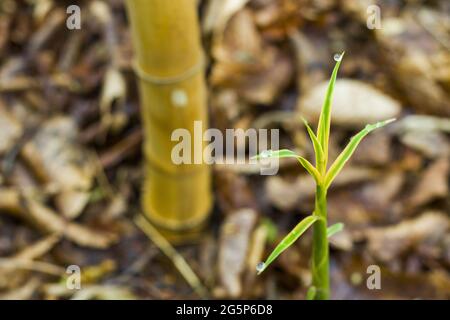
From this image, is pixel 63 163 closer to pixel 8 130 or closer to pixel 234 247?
pixel 8 130

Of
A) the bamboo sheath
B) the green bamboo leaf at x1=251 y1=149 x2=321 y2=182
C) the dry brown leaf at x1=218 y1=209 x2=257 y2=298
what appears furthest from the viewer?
the dry brown leaf at x1=218 y1=209 x2=257 y2=298

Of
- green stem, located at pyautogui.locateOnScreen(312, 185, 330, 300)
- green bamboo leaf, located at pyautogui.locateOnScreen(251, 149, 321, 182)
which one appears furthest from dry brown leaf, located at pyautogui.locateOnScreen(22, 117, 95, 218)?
green bamboo leaf, located at pyautogui.locateOnScreen(251, 149, 321, 182)

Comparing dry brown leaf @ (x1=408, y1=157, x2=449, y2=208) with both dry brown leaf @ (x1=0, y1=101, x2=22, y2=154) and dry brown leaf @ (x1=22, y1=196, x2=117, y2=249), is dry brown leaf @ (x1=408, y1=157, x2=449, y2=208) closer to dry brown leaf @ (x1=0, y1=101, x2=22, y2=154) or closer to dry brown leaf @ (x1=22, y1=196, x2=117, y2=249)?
dry brown leaf @ (x1=22, y1=196, x2=117, y2=249)

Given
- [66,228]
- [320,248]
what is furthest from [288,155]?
[66,228]

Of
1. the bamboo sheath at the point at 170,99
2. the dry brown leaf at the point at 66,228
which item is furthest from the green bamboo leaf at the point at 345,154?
the dry brown leaf at the point at 66,228
